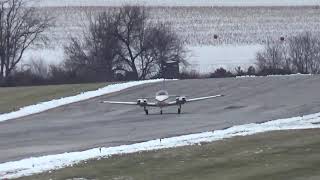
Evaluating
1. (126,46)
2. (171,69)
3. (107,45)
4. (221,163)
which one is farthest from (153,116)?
(126,46)

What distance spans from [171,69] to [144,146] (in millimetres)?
55820

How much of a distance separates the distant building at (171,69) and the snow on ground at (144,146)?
4512cm

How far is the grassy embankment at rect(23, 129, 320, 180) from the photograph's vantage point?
16.7 metres

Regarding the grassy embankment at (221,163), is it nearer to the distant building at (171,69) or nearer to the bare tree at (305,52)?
the distant building at (171,69)

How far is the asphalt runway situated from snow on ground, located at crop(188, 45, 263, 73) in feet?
80.0

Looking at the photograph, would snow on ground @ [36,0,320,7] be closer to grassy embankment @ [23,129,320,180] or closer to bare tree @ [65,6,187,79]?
bare tree @ [65,6,187,79]

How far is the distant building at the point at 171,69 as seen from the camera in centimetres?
7668

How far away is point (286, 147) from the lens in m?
21.1

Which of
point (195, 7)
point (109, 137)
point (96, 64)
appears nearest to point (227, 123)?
point (109, 137)

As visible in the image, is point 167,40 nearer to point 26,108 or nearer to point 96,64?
point 96,64

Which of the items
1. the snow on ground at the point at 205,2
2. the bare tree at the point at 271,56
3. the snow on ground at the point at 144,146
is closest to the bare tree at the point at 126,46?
the snow on ground at the point at 205,2

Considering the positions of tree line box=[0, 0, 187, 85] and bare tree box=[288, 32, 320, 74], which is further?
tree line box=[0, 0, 187, 85]

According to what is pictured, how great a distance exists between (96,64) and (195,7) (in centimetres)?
1354

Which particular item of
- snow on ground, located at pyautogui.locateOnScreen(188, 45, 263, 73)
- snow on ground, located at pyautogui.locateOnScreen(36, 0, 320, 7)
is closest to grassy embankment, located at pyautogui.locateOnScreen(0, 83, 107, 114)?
snow on ground, located at pyautogui.locateOnScreen(188, 45, 263, 73)
